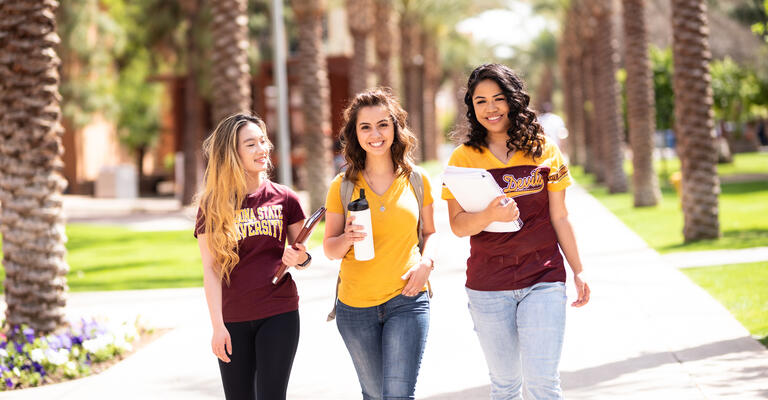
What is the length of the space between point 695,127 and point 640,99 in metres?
6.54

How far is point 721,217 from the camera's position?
54.1ft

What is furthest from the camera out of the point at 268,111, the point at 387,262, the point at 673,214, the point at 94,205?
the point at 268,111

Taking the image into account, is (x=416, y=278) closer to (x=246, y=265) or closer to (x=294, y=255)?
(x=294, y=255)

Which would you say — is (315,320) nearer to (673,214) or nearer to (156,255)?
(156,255)

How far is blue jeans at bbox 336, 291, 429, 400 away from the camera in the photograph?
3.81 meters

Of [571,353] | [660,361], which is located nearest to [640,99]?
[571,353]

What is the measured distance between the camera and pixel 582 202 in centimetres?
2108

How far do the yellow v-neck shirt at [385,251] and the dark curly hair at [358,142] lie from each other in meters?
0.07

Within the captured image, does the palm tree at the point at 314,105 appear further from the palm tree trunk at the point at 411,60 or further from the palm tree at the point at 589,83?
the palm tree trunk at the point at 411,60

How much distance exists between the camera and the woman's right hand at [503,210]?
147 inches

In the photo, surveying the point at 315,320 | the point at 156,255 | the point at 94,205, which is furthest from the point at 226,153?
the point at 94,205

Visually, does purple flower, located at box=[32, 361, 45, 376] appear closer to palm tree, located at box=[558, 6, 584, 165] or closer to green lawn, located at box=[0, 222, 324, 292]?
green lawn, located at box=[0, 222, 324, 292]

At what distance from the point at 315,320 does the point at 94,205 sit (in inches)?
989

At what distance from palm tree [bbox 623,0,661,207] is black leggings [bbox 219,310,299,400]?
54.0 feet
